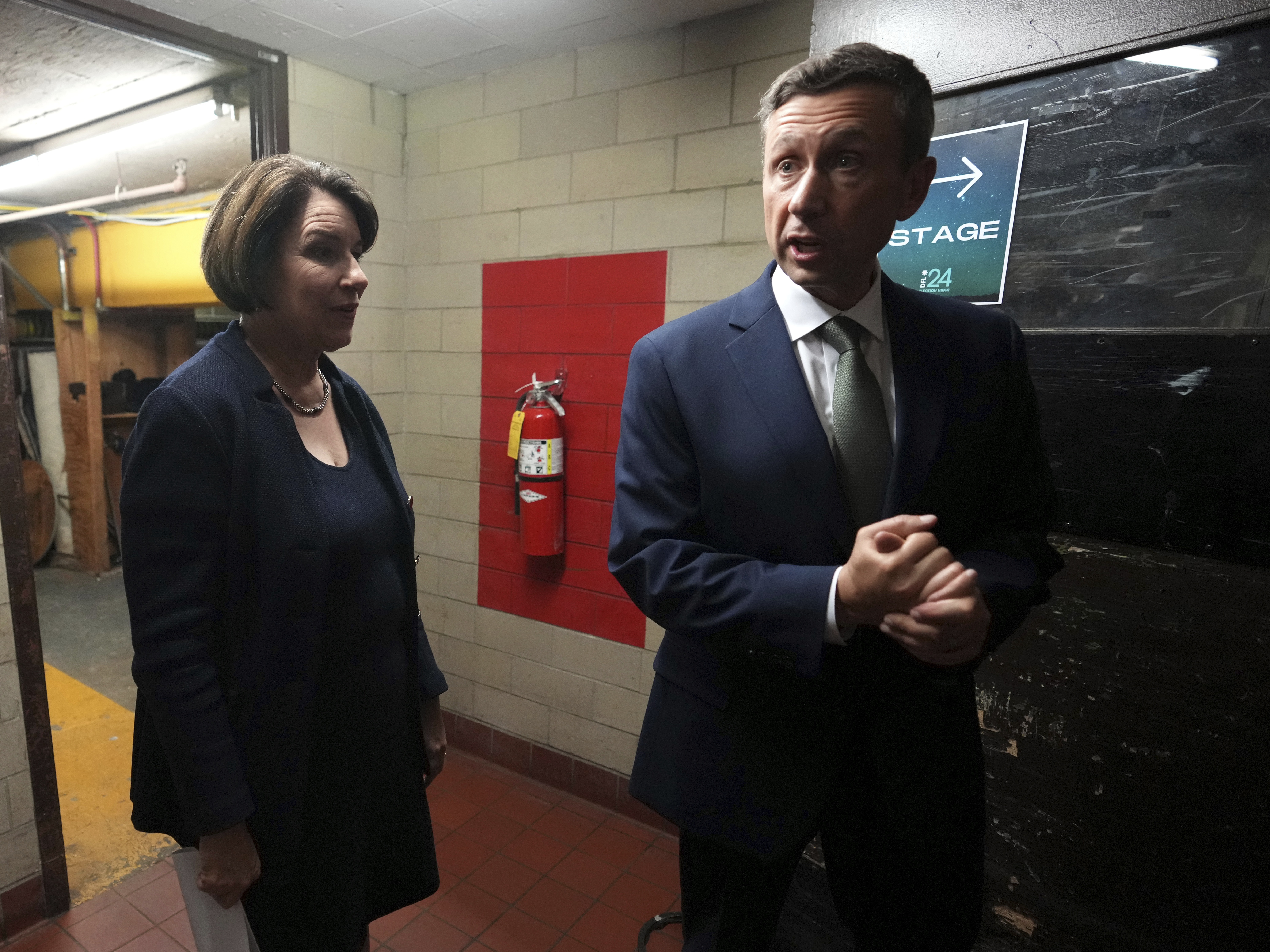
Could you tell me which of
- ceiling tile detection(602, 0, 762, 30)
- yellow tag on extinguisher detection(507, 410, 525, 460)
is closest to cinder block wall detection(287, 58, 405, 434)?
yellow tag on extinguisher detection(507, 410, 525, 460)

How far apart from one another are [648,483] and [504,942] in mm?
1673

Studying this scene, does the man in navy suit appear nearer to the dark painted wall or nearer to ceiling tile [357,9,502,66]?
the dark painted wall

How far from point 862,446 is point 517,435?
180 cm

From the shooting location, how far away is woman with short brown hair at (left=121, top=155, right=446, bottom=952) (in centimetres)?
108

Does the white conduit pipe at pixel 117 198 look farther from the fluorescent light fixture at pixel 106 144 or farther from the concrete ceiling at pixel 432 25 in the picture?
the concrete ceiling at pixel 432 25

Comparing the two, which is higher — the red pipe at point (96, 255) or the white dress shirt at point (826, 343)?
the red pipe at point (96, 255)

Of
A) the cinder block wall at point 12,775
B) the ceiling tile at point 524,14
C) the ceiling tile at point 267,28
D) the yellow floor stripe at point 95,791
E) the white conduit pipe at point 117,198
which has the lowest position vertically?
the yellow floor stripe at point 95,791

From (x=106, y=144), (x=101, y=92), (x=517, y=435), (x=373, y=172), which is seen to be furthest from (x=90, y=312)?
(x=517, y=435)

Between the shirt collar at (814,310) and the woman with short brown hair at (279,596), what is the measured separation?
762mm

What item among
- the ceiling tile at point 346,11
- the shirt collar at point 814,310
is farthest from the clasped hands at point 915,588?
the ceiling tile at point 346,11

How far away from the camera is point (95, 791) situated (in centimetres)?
277

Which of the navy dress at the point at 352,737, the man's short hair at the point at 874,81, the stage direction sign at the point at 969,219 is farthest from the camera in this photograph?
the stage direction sign at the point at 969,219

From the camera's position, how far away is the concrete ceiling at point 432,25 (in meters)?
2.22

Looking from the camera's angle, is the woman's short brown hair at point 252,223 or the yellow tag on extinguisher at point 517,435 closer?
the woman's short brown hair at point 252,223
